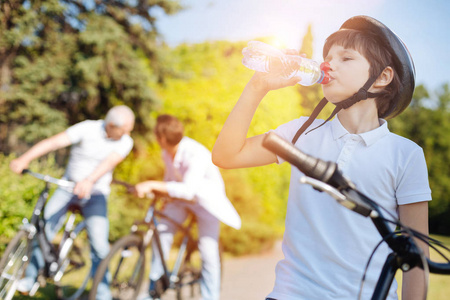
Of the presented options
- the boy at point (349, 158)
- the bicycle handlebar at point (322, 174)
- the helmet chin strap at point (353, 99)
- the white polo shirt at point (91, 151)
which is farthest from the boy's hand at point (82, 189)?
the bicycle handlebar at point (322, 174)

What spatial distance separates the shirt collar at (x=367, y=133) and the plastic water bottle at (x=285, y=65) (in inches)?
7.0

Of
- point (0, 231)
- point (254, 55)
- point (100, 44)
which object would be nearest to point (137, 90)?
point (100, 44)

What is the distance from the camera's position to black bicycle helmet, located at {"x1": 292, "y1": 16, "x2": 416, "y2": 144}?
1.72 meters

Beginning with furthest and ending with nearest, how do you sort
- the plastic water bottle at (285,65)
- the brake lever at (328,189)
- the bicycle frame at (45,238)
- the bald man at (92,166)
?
the bald man at (92,166)
the bicycle frame at (45,238)
the plastic water bottle at (285,65)
the brake lever at (328,189)

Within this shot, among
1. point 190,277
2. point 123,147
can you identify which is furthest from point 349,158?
point 190,277

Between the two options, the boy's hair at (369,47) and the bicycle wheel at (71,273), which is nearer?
the boy's hair at (369,47)

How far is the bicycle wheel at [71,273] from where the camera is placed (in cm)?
462

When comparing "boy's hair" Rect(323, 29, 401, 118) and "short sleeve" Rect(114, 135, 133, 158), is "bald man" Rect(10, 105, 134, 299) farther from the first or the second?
"boy's hair" Rect(323, 29, 401, 118)

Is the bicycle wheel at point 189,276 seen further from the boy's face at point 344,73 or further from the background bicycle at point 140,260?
the boy's face at point 344,73

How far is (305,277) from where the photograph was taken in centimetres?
156

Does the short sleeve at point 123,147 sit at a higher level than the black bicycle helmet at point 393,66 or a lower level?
lower

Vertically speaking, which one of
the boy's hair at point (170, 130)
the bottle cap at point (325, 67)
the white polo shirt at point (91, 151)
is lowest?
the white polo shirt at point (91, 151)

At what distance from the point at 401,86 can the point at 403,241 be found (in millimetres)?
834

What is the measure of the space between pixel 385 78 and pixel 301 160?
36.6 inches
